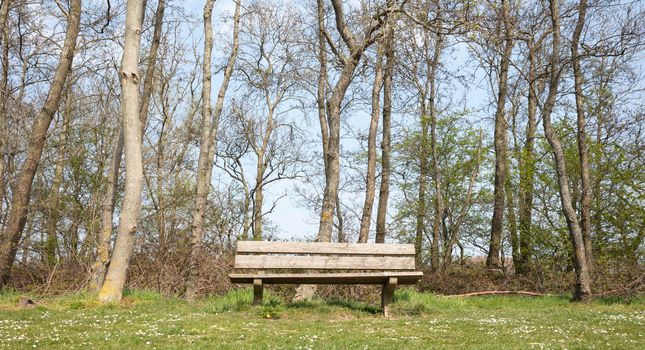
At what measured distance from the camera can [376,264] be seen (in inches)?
415

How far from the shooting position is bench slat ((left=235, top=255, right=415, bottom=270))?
33.4 feet

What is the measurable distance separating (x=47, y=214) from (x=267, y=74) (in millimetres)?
11688

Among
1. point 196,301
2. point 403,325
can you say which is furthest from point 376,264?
point 196,301

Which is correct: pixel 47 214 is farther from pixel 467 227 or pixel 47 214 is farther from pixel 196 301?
pixel 467 227

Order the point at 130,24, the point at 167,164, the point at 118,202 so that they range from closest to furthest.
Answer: the point at 130,24 < the point at 118,202 < the point at 167,164

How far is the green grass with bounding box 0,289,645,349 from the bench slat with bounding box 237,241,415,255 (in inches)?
33.9

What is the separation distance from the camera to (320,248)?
10.4 m

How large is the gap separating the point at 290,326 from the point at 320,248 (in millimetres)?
2384

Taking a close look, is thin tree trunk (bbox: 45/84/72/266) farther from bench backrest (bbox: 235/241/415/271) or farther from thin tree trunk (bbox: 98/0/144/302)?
bench backrest (bbox: 235/241/415/271)

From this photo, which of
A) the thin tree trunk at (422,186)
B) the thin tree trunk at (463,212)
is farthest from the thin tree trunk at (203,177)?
the thin tree trunk at (422,186)

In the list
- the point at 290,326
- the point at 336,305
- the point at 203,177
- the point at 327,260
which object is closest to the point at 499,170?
the point at 203,177

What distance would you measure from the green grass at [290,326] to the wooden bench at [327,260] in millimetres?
468

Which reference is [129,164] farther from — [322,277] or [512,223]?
[512,223]

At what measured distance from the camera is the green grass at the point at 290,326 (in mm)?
6598
